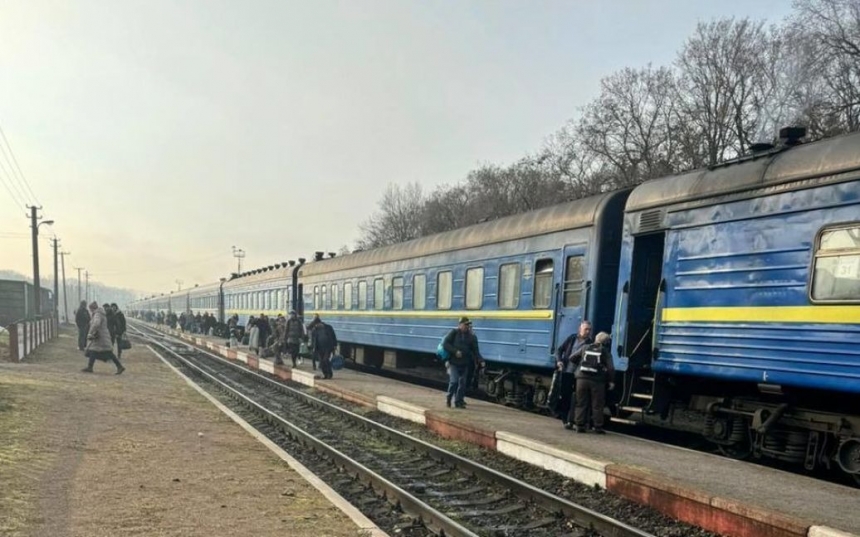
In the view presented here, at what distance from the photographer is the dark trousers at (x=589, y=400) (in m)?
10.0

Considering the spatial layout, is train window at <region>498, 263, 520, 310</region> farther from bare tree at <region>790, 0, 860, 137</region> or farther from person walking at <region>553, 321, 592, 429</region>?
bare tree at <region>790, 0, 860, 137</region>

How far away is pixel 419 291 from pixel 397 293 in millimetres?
1556

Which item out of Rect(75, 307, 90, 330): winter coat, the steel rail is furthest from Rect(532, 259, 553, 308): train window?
Rect(75, 307, 90, 330): winter coat

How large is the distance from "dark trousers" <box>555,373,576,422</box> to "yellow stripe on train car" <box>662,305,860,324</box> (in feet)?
7.27

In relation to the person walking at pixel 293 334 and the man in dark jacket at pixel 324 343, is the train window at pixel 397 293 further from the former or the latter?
the person walking at pixel 293 334

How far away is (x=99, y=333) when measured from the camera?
60.5 ft

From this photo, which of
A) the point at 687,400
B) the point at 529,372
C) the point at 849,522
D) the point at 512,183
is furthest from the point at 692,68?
the point at 849,522

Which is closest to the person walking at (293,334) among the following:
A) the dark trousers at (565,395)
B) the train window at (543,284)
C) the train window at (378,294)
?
the train window at (378,294)

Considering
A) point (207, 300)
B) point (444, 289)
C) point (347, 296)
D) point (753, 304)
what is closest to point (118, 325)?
point (347, 296)

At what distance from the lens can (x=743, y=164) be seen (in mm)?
8688

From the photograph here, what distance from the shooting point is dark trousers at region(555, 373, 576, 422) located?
11039 millimetres

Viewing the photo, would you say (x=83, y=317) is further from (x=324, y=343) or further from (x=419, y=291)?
(x=419, y=291)

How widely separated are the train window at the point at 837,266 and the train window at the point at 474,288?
757 cm

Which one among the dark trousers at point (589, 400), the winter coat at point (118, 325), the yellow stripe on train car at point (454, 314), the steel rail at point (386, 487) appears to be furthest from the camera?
the winter coat at point (118, 325)
